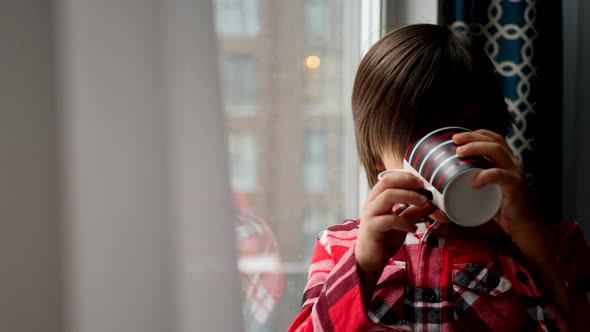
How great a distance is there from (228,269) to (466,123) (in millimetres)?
400

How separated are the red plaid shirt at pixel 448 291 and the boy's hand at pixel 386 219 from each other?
28mm

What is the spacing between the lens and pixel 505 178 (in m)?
0.68

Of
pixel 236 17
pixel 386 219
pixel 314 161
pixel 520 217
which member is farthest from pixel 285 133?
pixel 520 217

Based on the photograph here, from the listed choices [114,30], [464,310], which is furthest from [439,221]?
[114,30]

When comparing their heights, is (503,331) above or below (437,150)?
below

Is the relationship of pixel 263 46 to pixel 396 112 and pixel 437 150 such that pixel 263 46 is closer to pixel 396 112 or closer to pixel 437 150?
pixel 396 112

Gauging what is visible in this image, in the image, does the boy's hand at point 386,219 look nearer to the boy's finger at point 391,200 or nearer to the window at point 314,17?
the boy's finger at point 391,200

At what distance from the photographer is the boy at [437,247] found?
0.76 metres

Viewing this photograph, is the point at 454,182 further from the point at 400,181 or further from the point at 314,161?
the point at 314,161

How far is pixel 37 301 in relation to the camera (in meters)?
0.76

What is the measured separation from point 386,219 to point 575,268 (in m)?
0.31

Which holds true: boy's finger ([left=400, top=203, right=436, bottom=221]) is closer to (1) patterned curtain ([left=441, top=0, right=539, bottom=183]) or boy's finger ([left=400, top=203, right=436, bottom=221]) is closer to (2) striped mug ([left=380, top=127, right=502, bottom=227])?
(2) striped mug ([left=380, top=127, right=502, bottom=227])

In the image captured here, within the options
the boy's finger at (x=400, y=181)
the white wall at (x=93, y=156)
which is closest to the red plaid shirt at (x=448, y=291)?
the boy's finger at (x=400, y=181)

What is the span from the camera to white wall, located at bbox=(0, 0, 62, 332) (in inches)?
29.1
